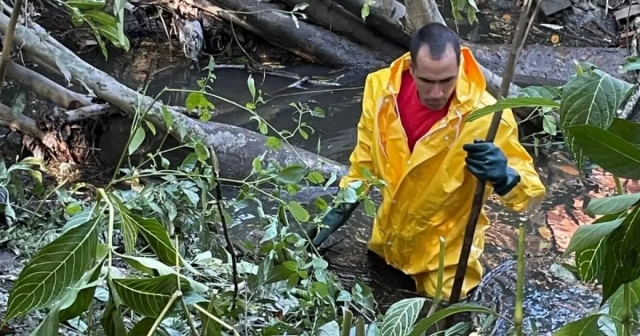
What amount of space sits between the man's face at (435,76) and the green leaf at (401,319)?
1996 mm

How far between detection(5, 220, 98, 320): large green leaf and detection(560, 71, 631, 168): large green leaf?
503 millimetres

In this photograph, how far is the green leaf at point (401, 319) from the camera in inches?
41.3

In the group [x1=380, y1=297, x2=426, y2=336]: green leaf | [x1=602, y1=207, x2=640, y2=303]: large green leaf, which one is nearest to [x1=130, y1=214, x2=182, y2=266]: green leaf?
[x1=380, y1=297, x2=426, y2=336]: green leaf

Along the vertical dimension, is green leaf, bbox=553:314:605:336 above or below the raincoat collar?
above

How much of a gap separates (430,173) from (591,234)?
2.52 m

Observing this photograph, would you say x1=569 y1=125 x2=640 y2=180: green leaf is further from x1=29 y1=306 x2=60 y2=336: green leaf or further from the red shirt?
the red shirt

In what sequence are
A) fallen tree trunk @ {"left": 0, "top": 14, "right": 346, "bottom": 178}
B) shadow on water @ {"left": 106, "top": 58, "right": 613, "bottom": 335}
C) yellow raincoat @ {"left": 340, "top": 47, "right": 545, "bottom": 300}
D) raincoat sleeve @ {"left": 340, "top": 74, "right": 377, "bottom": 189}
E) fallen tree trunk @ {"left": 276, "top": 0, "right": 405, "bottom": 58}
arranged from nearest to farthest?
yellow raincoat @ {"left": 340, "top": 47, "right": 545, "bottom": 300}, raincoat sleeve @ {"left": 340, "top": 74, "right": 377, "bottom": 189}, shadow on water @ {"left": 106, "top": 58, "right": 613, "bottom": 335}, fallen tree trunk @ {"left": 0, "top": 14, "right": 346, "bottom": 178}, fallen tree trunk @ {"left": 276, "top": 0, "right": 405, "bottom": 58}

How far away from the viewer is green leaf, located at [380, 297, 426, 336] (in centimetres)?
105

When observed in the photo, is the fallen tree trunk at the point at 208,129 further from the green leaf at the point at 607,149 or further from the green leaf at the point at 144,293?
the green leaf at the point at 607,149

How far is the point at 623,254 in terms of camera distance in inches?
26.5

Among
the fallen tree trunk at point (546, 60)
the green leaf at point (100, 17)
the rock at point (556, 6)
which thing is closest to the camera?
the green leaf at point (100, 17)

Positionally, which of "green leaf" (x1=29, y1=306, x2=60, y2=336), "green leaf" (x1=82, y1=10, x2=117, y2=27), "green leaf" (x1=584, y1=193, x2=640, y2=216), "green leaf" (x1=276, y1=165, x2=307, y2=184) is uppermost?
"green leaf" (x1=584, y1=193, x2=640, y2=216)

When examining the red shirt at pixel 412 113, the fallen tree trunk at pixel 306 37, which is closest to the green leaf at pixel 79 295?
the red shirt at pixel 412 113

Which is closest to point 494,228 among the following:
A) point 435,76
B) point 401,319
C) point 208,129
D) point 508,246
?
point 508,246
